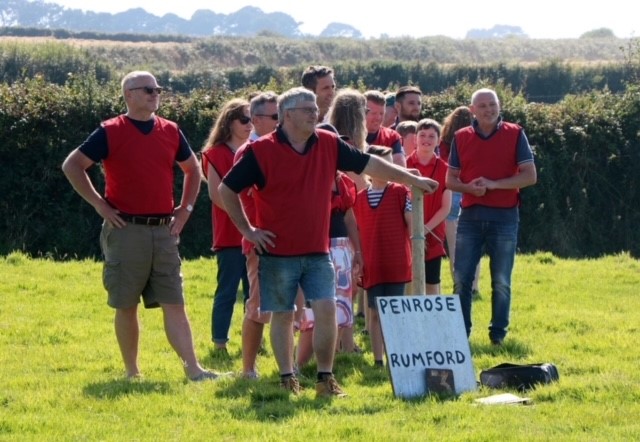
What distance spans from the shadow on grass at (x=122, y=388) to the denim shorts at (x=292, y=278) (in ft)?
3.32

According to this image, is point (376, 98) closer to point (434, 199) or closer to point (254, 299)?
point (434, 199)

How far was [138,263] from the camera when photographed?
860 centimetres

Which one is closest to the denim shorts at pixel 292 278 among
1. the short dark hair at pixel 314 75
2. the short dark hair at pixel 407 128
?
the short dark hair at pixel 314 75

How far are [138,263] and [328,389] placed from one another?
1.74 meters

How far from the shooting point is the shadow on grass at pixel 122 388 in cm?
803

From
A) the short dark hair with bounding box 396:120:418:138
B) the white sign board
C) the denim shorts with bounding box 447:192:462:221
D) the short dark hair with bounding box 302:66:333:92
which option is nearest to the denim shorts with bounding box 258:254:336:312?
the white sign board

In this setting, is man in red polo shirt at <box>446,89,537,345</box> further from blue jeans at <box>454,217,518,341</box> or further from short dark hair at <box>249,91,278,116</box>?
short dark hair at <box>249,91,278,116</box>

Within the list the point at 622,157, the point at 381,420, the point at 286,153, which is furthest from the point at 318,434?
the point at 622,157

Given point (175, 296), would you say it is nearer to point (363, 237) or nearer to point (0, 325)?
point (363, 237)

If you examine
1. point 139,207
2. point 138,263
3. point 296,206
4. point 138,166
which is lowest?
point 138,263

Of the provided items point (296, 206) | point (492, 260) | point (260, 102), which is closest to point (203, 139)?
point (492, 260)

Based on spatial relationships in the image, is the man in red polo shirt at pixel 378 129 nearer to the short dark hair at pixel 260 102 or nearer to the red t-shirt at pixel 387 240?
the red t-shirt at pixel 387 240

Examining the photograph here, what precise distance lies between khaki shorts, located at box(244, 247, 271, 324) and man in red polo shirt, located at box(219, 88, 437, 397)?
1.81ft

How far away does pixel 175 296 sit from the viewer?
8.78 meters
